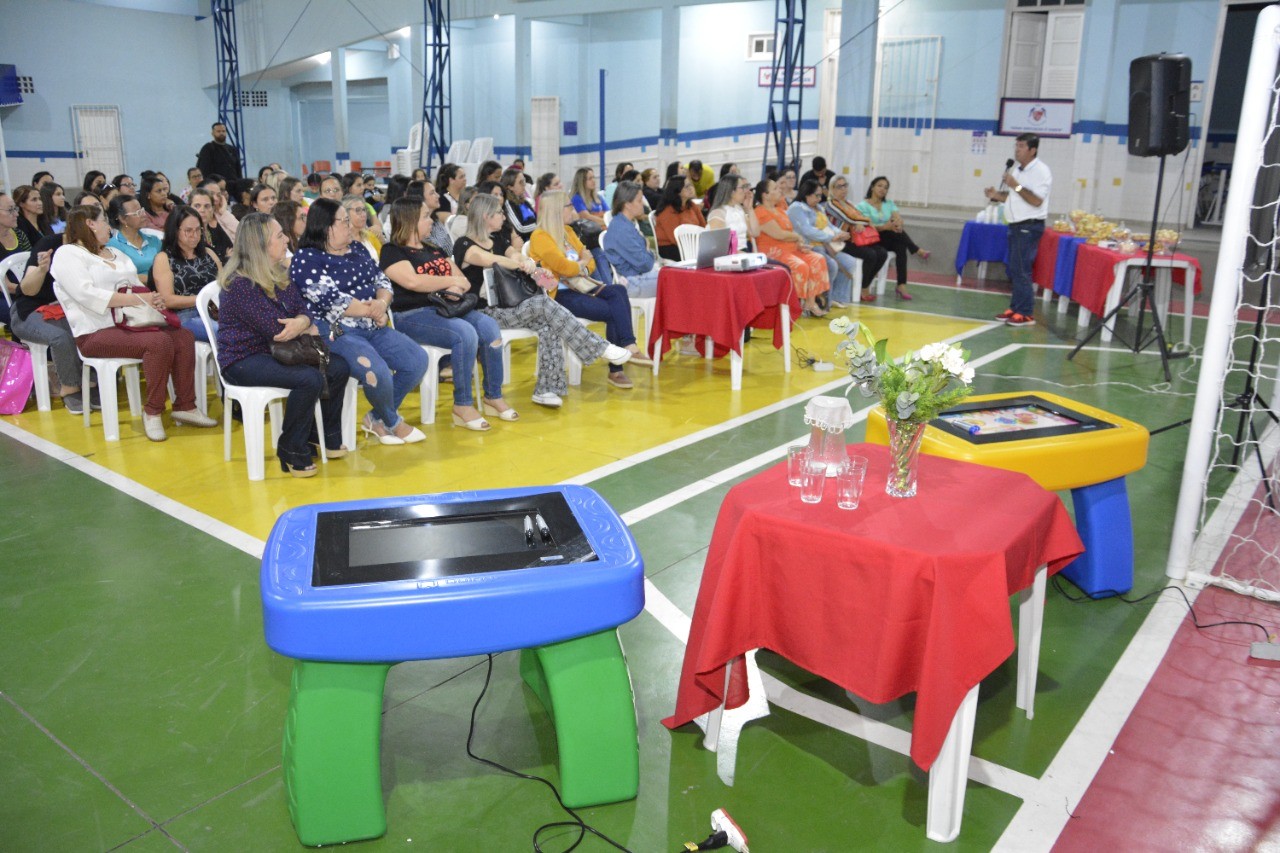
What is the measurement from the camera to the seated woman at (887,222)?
9547 mm

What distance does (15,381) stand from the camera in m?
5.92

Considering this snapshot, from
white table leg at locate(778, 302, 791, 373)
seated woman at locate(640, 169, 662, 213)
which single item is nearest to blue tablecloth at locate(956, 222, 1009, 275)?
seated woman at locate(640, 169, 662, 213)

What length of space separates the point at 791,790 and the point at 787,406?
12.0 ft

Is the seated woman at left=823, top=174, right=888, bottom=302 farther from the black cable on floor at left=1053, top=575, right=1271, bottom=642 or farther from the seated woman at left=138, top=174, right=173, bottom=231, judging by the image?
the black cable on floor at left=1053, top=575, right=1271, bottom=642

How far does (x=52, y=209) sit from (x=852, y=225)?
630cm

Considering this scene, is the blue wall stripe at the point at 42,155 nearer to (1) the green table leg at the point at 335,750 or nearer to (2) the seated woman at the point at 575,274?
(2) the seated woman at the point at 575,274

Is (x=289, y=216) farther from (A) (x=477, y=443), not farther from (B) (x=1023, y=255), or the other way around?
(B) (x=1023, y=255)

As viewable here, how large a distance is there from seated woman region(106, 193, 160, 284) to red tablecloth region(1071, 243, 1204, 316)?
6.37 m

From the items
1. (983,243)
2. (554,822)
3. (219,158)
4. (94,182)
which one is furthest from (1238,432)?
(219,158)

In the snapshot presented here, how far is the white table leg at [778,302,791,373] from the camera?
22.0 feet

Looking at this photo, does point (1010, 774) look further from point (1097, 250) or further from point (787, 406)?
point (1097, 250)

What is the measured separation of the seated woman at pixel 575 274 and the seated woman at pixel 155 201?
3.05 metres

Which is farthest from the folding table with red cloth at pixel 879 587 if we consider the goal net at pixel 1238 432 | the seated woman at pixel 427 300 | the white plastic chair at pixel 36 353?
the white plastic chair at pixel 36 353

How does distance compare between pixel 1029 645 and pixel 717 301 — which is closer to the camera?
pixel 1029 645
